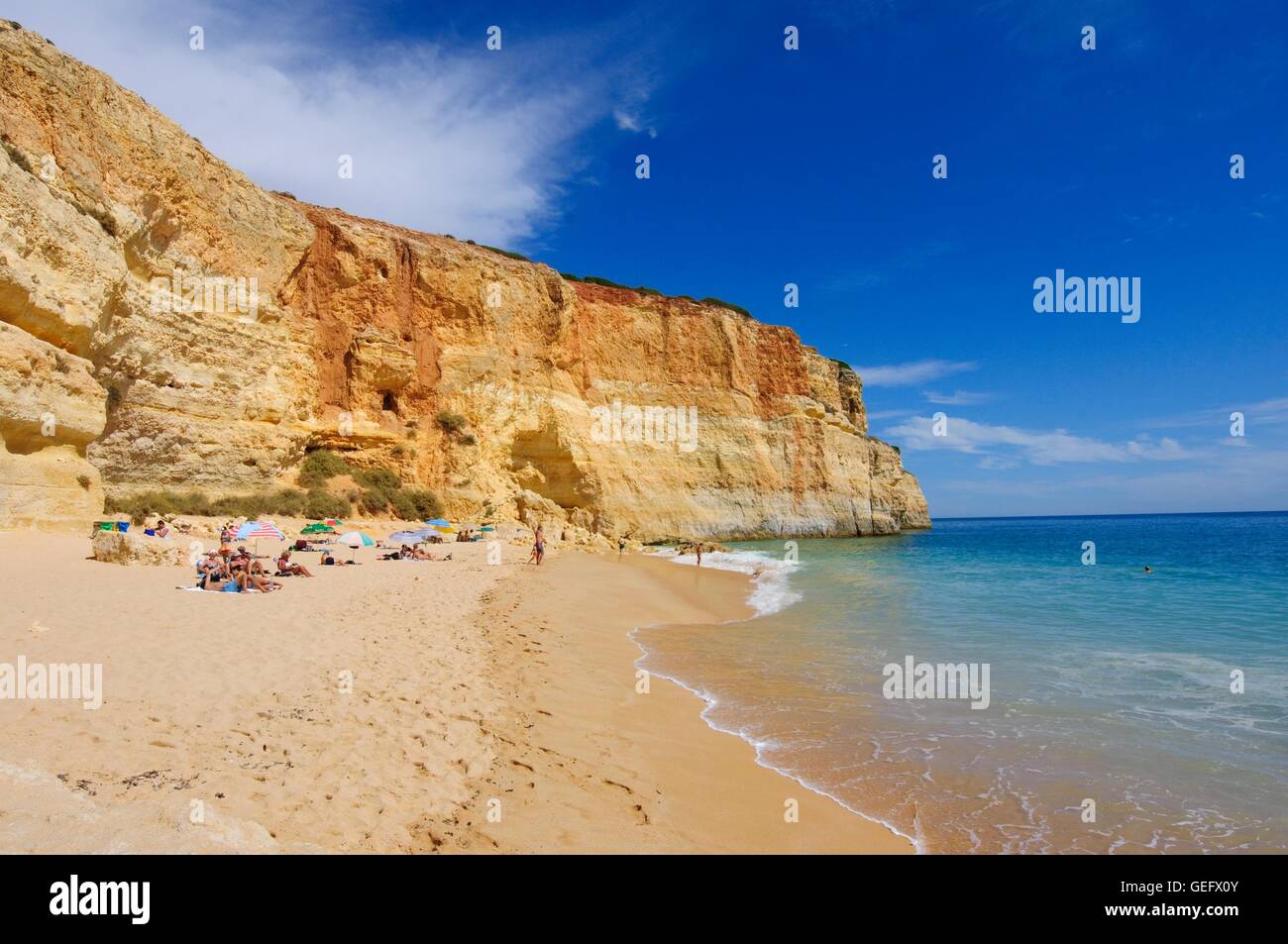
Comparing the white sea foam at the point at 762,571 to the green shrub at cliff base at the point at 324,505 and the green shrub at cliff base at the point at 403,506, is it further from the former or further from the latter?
the green shrub at cliff base at the point at 324,505

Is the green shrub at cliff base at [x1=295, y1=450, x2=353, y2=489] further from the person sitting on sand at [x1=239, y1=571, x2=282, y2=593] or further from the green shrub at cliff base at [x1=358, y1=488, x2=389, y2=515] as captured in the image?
the person sitting on sand at [x1=239, y1=571, x2=282, y2=593]

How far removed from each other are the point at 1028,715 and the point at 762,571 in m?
15.8

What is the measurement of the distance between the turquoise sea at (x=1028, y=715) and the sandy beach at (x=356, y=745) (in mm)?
618

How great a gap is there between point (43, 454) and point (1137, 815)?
17.3 meters

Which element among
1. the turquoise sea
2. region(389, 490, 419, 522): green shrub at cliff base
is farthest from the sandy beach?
region(389, 490, 419, 522): green shrub at cliff base

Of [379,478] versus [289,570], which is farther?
[379,478]

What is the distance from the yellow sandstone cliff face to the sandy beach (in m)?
9.27

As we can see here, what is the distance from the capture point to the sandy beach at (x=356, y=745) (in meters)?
2.85

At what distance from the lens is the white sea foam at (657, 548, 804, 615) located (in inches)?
554

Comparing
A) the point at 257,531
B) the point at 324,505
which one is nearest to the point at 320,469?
the point at 324,505

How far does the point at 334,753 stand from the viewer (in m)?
3.75

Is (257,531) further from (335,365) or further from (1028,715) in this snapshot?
(1028,715)

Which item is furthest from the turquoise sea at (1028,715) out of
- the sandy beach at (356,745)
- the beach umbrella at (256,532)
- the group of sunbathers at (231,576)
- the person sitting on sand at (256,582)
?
the beach umbrella at (256,532)

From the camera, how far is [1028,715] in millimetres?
6082
